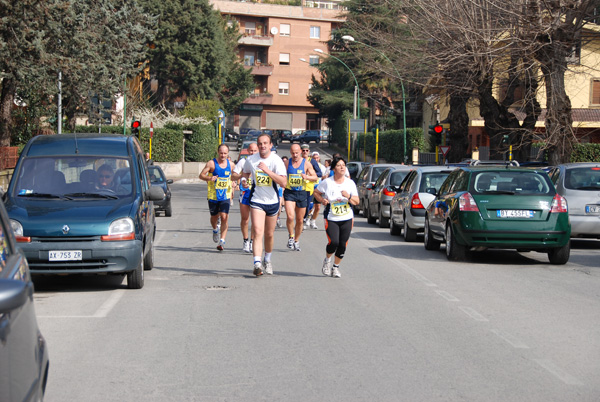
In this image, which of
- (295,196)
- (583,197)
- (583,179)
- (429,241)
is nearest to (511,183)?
(429,241)

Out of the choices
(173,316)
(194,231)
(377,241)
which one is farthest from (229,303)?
(194,231)

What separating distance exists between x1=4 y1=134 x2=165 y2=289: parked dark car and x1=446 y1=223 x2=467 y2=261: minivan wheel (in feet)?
16.4

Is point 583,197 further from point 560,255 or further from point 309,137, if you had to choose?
point 309,137

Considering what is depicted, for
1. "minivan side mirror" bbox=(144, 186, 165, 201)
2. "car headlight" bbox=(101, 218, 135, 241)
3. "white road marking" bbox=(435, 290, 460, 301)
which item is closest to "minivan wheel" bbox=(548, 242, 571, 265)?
"white road marking" bbox=(435, 290, 460, 301)

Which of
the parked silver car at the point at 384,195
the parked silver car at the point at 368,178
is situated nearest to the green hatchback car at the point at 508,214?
the parked silver car at the point at 384,195

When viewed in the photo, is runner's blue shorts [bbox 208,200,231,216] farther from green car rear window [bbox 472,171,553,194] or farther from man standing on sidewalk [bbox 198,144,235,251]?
green car rear window [bbox 472,171,553,194]

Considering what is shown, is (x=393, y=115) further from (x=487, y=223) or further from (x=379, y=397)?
(x=379, y=397)

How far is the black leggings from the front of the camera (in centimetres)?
1190

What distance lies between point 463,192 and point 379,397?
29.3 feet

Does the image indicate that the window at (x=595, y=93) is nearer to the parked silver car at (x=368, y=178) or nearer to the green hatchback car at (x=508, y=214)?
the parked silver car at (x=368, y=178)

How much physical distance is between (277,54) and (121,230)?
9410 cm

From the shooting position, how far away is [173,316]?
888 centimetres

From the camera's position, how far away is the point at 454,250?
14.4 meters

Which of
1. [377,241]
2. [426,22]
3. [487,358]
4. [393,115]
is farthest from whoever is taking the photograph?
[393,115]
